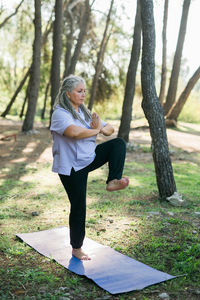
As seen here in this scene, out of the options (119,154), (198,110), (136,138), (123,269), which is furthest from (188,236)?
(198,110)

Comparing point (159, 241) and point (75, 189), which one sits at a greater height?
point (75, 189)

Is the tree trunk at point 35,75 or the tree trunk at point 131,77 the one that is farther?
the tree trunk at point 35,75

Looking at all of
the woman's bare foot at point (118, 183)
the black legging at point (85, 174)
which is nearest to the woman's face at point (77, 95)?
the black legging at point (85, 174)

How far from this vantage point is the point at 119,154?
14.1ft

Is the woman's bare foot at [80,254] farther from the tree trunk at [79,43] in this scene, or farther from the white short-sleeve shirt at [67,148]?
the tree trunk at [79,43]

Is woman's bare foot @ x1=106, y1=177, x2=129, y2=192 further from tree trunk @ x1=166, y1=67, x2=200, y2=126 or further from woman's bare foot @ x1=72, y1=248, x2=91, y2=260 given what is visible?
tree trunk @ x1=166, y1=67, x2=200, y2=126

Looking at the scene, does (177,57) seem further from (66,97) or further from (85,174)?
(85,174)

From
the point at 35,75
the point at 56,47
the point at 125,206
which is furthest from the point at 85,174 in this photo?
the point at 35,75

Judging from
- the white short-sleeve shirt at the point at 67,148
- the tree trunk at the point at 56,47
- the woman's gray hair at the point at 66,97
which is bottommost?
the white short-sleeve shirt at the point at 67,148

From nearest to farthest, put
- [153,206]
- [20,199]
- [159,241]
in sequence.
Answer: [159,241] → [153,206] → [20,199]

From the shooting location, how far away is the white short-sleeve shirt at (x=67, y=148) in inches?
164

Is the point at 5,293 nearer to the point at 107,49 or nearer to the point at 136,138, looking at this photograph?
the point at 136,138

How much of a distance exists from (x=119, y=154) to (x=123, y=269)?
1196 millimetres

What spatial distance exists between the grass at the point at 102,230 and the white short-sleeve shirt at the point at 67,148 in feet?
3.64
